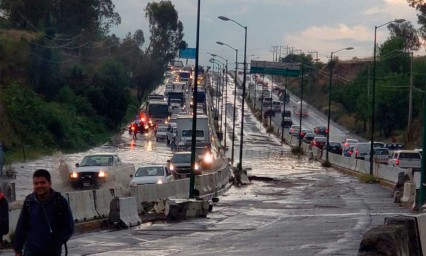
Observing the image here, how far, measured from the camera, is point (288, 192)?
165 ft

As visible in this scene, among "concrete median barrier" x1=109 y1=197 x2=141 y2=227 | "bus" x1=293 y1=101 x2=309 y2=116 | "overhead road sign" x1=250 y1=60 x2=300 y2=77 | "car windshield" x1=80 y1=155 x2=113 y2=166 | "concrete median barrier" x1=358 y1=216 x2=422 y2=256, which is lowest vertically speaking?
"concrete median barrier" x1=109 y1=197 x2=141 y2=227

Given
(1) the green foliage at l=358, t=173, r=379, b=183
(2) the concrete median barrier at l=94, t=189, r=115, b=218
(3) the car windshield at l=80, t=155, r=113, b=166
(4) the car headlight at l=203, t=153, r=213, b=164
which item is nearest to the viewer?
(2) the concrete median barrier at l=94, t=189, r=115, b=218

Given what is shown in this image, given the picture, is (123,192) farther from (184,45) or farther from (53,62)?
(184,45)

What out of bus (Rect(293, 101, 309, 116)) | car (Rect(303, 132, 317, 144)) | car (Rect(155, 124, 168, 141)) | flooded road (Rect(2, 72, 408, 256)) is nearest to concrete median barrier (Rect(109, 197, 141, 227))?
flooded road (Rect(2, 72, 408, 256))

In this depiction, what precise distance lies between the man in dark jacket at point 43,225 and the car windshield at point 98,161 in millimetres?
32216

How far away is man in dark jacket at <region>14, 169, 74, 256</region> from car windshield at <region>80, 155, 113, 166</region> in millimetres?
32216

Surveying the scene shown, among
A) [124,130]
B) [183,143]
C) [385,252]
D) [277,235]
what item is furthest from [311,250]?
[124,130]

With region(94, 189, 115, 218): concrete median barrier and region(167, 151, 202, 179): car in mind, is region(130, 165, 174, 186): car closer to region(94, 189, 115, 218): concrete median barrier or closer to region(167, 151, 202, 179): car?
region(167, 151, 202, 179): car

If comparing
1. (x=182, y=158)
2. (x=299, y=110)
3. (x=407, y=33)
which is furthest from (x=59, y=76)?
(x=407, y=33)

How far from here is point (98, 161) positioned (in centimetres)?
4309

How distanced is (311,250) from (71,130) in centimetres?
6588

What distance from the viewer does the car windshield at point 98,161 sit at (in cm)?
4272

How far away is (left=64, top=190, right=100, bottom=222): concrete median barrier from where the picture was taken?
27.0 metres

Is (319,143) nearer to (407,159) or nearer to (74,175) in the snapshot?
(407,159)
